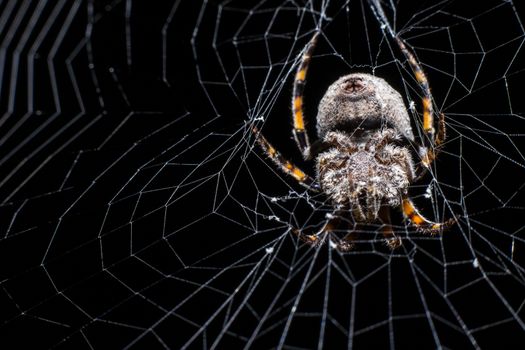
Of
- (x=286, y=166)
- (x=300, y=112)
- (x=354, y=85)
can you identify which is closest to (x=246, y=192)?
(x=286, y=166)

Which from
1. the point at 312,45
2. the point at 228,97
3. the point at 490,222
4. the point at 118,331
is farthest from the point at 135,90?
the point at 490,222

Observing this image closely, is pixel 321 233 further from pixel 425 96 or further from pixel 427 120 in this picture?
pixel 425 96

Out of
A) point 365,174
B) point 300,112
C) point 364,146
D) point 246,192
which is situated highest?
point 300,112

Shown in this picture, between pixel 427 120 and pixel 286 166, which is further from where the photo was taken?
pixel 286 166

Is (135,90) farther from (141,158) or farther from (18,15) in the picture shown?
(18,15)

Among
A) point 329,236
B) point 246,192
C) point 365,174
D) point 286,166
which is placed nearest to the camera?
point 365,174

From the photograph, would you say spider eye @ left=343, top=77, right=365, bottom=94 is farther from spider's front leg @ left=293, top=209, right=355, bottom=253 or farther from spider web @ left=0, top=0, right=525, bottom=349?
spider's front leg @ left=293, top=209, right=355, bottom=253

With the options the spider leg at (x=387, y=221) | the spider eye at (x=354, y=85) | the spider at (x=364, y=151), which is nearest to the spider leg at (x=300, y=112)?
the spider at (x=364, y=151)

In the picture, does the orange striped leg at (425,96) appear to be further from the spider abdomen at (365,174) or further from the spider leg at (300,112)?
the spider leg at (300,112)
